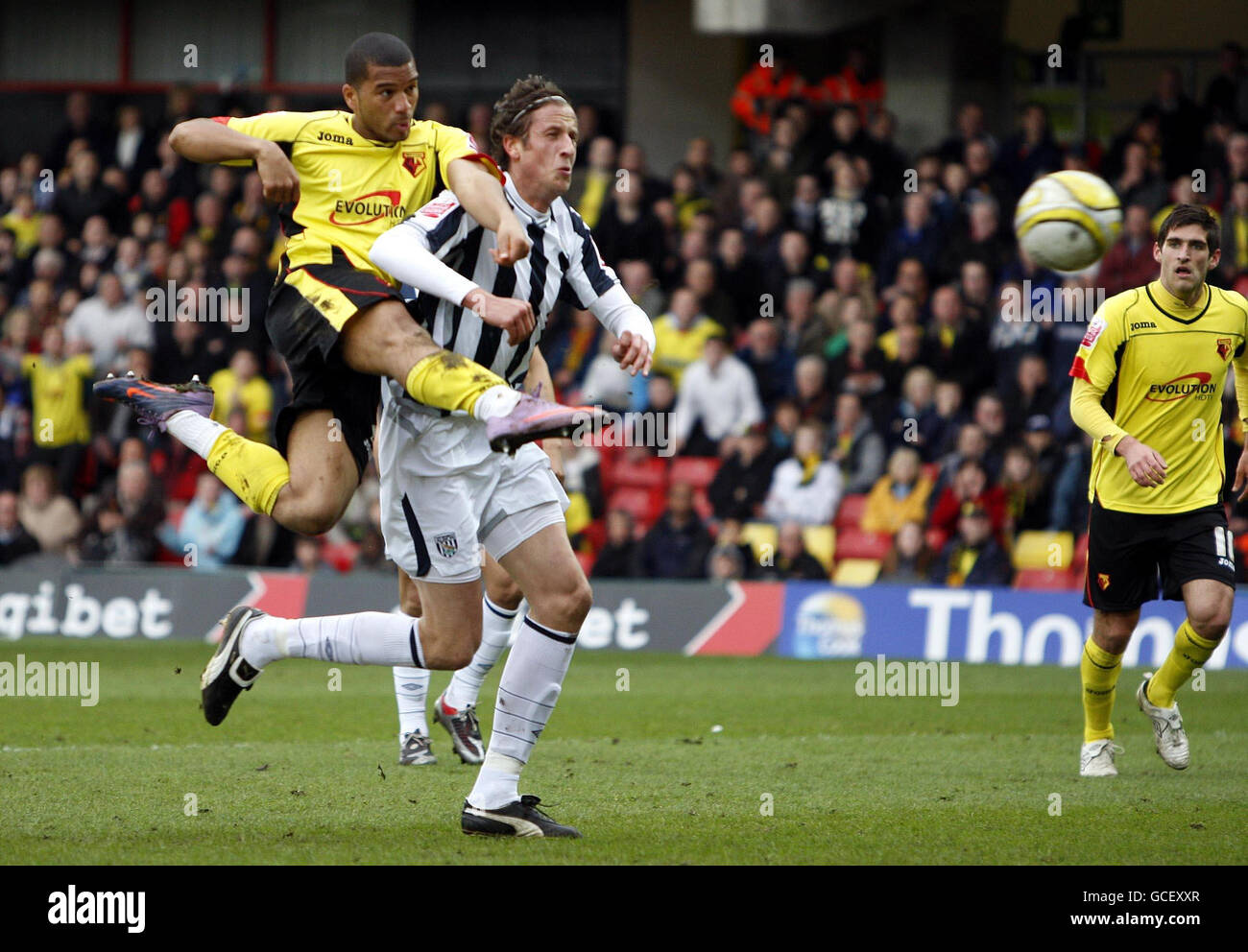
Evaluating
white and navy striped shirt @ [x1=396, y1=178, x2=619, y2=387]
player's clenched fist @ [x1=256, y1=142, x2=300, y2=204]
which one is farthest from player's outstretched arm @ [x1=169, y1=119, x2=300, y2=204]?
white and navy striped shirt @ [x1=396, y1=178, x2=619, y2=387]

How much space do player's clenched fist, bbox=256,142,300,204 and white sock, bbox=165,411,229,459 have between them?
1.25m

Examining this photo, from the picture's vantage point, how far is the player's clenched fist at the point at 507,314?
552 centimetres

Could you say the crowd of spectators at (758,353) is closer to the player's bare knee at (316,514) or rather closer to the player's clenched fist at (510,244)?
the player's bare knee at (316,514)

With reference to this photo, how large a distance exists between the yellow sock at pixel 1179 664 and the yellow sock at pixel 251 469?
402cm

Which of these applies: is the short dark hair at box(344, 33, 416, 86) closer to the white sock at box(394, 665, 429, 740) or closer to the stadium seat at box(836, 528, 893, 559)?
the white sock at box(394, 665, 429, 740)

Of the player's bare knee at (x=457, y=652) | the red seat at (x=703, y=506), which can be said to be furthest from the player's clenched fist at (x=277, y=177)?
the red seat at (x=703, y=506)

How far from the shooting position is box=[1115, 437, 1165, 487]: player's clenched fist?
698 centimetres

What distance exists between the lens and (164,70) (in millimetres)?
21047

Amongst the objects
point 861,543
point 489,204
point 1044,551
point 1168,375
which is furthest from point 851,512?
point 489,204

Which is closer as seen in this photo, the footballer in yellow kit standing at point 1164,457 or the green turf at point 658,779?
the green turf at point 658,779
